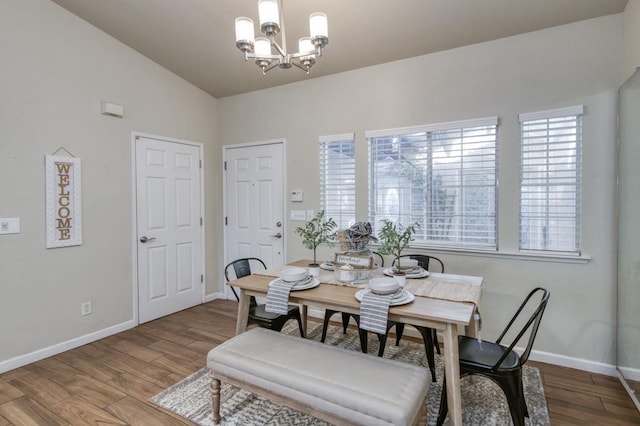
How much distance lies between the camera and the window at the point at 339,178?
3.53 m

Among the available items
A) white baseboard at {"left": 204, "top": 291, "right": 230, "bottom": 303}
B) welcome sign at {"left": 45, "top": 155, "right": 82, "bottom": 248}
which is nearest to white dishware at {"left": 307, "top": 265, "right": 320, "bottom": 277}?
welcome sign at {"left": 45, "top": 155, "right": 82, "bottom": 248}

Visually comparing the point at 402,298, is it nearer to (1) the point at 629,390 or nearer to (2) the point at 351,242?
(2) the point at 351,242

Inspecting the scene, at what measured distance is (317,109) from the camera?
3.67m

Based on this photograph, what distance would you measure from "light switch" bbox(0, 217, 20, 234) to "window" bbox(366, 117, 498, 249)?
3.07 meters

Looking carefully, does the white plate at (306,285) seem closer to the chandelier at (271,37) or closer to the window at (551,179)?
the chandelier at (271,37)

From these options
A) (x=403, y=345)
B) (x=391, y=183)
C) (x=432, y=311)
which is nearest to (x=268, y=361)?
(x=432, y=311)

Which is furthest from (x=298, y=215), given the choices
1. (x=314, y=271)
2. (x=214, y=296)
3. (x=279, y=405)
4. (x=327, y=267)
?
(x=279, y=405)

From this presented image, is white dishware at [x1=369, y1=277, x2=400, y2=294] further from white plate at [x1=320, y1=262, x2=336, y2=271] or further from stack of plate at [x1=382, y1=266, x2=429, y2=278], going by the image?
white plate at [x1=320, y1=262, x2=336, y2=271]

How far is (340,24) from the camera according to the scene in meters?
2.80

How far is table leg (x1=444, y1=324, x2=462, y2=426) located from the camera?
63.2 inches

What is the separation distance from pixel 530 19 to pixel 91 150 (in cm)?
393

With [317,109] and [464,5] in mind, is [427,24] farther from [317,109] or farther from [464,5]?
[317,109]

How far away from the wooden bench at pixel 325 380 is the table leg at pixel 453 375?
0.11 metres

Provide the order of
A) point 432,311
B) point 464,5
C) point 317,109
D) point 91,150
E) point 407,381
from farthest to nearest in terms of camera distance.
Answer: point 317,109 → point 91,150 → point 464,5 → point 432,311 → point 407,381
